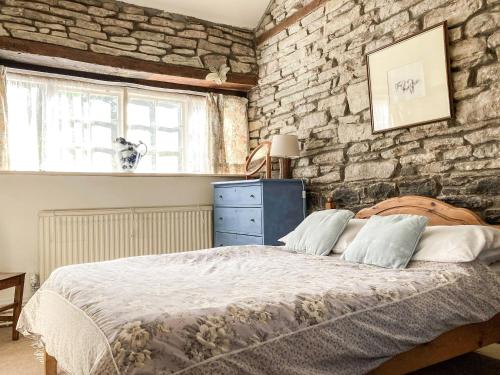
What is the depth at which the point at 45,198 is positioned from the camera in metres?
3.67

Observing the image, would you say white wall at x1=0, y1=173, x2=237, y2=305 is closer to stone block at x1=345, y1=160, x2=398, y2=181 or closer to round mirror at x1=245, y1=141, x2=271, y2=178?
round mirror at x1=245, y1=141, x2=271, y2=178

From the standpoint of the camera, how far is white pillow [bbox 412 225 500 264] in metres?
2.07

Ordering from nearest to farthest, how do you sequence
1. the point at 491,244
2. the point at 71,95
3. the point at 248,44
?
the point at 491,244 < the point at 71,95 < the point at 248,44

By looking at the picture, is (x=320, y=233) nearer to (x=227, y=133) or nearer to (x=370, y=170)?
(x=370, y=170)

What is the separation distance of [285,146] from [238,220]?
32.8 inches

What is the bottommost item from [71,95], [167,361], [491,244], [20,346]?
[20,346]

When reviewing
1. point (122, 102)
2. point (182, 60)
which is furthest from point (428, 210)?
point (122, 102)

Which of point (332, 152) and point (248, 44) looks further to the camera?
point (248, 44)

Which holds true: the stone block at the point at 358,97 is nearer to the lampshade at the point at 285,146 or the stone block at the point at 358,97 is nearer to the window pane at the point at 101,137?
the lampshade at the point at 285,146

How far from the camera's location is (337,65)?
363 centimetres

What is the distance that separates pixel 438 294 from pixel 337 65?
7.82 feet

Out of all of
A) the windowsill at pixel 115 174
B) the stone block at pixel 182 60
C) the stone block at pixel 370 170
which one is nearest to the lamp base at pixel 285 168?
the windowsill at pixel 115 174

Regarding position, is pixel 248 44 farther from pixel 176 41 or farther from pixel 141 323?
pixel 141 323

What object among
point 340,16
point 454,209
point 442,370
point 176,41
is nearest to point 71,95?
point 176,41
